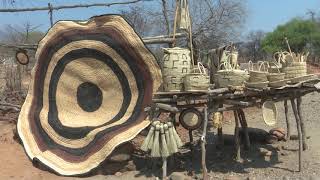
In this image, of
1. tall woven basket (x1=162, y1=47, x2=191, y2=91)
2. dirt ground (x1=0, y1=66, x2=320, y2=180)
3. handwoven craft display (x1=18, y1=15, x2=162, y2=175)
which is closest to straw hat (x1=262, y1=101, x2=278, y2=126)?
dirt ground (x1=0, y1=66, x2=320, y2=180)

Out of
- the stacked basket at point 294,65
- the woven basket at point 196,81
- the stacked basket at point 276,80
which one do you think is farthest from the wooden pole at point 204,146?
the stacked basket at point 294,65

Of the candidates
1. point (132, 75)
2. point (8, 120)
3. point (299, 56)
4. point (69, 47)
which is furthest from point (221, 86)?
point (8, 120)

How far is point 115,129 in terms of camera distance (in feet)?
25.5

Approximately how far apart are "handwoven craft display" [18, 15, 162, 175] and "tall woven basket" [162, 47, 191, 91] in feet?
1.54

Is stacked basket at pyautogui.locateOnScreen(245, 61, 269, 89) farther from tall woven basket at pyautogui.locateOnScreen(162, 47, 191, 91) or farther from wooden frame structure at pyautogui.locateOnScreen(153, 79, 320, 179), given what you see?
tall woven basket at pyautogui.locateOnScreen(162, 47, 191, 91)

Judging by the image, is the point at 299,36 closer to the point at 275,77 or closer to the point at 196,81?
the point at 275,77

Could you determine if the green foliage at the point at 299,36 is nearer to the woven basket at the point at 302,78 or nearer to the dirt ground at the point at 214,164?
the dirt ground at the point at 214,164

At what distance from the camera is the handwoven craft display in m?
7.81

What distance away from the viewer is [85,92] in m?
8.57

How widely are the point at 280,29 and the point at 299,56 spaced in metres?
29.0

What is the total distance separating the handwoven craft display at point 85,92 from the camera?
7805 mm

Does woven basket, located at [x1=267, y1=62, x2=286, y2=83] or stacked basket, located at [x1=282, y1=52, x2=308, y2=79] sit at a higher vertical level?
stacked basket, located at [x1=282, y1=52, x2=308, y2=79]

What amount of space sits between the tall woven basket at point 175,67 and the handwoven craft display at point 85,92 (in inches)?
18.4

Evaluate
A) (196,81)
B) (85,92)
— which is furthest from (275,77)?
(85,92)
